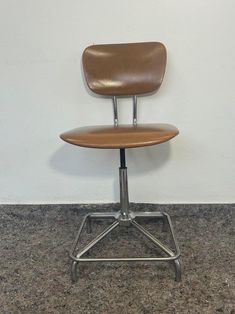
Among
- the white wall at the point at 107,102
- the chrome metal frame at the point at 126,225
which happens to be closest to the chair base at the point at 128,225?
the chrome metal frame at the point at 126,225

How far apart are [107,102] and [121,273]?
74 cm

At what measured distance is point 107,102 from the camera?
133 centimetres

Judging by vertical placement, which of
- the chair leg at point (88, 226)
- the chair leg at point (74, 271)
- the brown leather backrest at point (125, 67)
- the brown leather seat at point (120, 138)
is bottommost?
the chair leg at point (88, 226)

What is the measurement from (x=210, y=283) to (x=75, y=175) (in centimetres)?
79

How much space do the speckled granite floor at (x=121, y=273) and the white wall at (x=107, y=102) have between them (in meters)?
0.15

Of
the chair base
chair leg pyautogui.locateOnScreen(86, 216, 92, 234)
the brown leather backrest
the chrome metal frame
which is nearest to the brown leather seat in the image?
the chrome metal frame

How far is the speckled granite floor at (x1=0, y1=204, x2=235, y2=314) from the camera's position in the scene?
2.92ft

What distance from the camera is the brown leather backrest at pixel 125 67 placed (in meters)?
1.18

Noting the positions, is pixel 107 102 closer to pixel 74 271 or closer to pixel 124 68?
pixel 124 68

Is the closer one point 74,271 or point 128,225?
point 74,271

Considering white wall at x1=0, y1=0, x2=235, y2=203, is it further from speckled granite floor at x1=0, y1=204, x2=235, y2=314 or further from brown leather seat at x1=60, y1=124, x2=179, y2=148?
brown leather seat at x1=60, y1=124, x2=179, y2=148

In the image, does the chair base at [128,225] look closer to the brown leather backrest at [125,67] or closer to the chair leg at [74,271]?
the chair leg at [74,271]

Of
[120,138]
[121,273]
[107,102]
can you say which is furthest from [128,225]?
[107,102]

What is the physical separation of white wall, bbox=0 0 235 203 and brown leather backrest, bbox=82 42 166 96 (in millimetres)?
90
